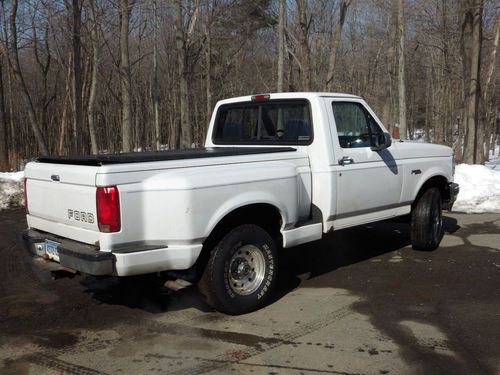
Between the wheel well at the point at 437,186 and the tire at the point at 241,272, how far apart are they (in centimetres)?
300

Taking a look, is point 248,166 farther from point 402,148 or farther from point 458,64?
point 458,64

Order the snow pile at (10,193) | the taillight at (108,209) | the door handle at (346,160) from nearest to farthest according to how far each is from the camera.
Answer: the taillight at (108,209)
the door handle at (346,160)
the snow pile at (10,193)

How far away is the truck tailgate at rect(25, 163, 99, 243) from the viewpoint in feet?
13.1

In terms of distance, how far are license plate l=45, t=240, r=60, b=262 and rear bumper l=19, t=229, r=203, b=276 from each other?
0.05m

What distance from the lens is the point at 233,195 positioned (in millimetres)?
4414

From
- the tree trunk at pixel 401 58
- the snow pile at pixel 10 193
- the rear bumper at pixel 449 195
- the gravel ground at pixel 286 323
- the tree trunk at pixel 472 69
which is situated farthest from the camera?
the tree trunk at pixel 401 58

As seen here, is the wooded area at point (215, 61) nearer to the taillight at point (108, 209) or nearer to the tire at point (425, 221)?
the tire at point (425, 221)

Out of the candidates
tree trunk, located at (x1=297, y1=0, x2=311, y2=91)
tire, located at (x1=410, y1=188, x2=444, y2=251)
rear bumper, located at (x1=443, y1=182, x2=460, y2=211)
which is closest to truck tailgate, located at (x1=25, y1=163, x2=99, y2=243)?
tire, located at (x1=410, y1=188, x2=444, y2=251)

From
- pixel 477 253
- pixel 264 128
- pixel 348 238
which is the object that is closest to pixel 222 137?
pixel 264 128

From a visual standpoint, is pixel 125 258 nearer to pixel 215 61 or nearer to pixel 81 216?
pixel 81 216

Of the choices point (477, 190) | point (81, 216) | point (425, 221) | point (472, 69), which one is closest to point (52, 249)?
point (81, 216)

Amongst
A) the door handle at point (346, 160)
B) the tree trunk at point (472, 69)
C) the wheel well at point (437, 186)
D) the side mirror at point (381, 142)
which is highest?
the tree trunk at point (472, 69)

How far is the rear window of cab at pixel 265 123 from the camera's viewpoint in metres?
5.64

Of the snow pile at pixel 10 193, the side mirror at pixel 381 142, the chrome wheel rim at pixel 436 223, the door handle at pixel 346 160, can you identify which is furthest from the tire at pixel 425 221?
the snow pile at pixel 10 193
